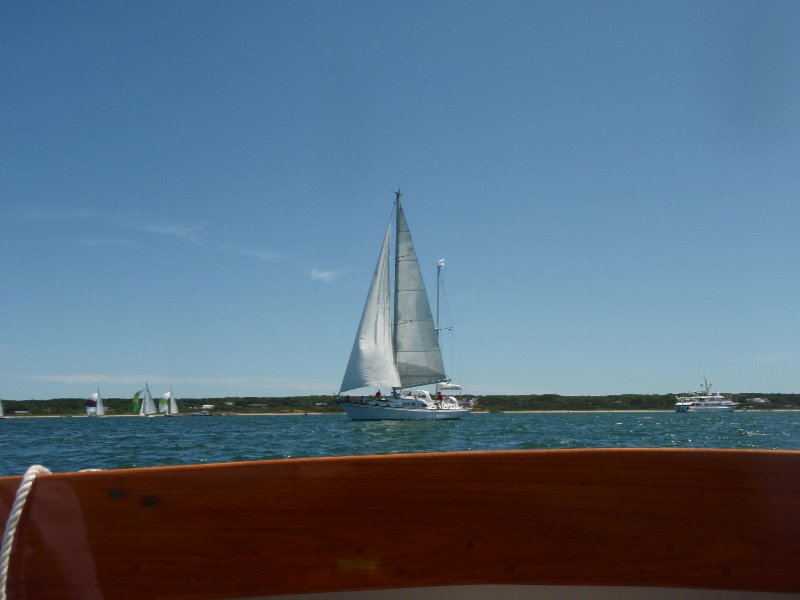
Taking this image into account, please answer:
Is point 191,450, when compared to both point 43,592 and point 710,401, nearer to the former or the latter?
point 43,592

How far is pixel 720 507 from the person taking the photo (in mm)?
1420

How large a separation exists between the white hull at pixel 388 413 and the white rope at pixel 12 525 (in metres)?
45.1

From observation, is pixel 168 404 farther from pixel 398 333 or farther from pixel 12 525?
pixel 12 525

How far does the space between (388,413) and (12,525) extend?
45.4 metres

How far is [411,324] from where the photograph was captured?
41.3 metres

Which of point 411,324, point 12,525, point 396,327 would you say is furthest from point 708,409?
point 12,525

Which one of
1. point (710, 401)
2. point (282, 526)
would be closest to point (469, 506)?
point (282, 526)

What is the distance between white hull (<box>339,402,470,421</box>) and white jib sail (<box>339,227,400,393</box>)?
15.9 ft

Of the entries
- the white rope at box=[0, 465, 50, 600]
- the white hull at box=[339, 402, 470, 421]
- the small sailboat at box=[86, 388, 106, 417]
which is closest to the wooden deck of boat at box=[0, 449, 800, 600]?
the white rope at box=[0, 465, 50, 600]

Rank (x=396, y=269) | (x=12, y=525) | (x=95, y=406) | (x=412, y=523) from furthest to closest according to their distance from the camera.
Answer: (x=95, y=406), (x=396, y=269), (x=412, y=523), (x=12, y=525)

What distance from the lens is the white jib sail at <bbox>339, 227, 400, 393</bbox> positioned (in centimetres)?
4081

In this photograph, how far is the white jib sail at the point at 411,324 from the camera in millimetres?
40656

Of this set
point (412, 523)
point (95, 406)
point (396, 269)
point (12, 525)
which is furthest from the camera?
point (95, 406)

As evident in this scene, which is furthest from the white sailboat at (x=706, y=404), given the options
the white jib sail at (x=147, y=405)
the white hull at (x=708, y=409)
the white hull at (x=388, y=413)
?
the white jib sail at (x=147, y=405)
